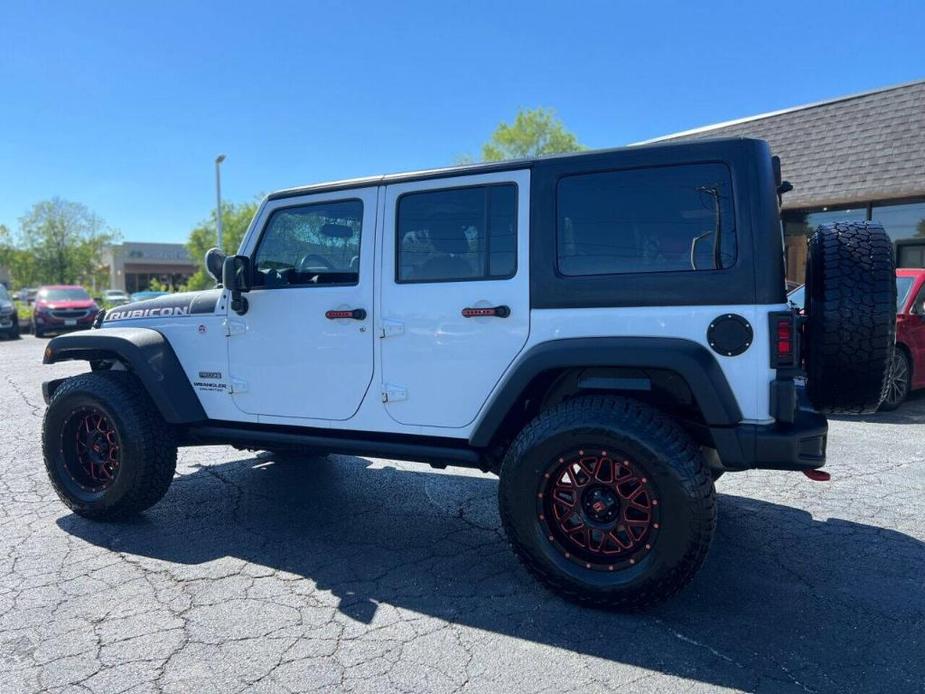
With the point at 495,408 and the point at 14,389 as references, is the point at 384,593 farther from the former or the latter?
the point at 14,389

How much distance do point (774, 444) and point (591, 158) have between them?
4.95ft

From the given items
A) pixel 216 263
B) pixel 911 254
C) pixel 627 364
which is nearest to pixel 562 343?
pixel 627 364

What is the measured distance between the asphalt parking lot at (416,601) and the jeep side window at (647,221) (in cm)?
155

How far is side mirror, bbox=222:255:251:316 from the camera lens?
3723mm

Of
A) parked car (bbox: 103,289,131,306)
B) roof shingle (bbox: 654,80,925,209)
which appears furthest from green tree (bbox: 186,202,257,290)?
roof shingle (bbox: 654,80,925,209)

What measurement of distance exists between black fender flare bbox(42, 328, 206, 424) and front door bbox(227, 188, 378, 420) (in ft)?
1.09

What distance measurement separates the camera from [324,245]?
148 inches

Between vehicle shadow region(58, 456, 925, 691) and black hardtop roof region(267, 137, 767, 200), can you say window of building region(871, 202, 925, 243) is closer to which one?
vehicle shadow region(58, 456, 925, 691)

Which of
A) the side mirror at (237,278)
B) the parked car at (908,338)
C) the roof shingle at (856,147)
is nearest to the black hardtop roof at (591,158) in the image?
the side mirror at (237,278)

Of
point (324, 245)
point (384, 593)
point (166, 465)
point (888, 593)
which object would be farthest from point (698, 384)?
point (166, 465)

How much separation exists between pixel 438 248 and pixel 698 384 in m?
1.46

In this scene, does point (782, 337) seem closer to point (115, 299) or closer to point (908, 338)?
point (908, 338)

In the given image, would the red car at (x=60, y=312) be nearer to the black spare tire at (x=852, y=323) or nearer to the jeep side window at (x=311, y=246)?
the jeep side window at (x=311, y=246)

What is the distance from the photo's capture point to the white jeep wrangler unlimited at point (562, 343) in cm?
279
